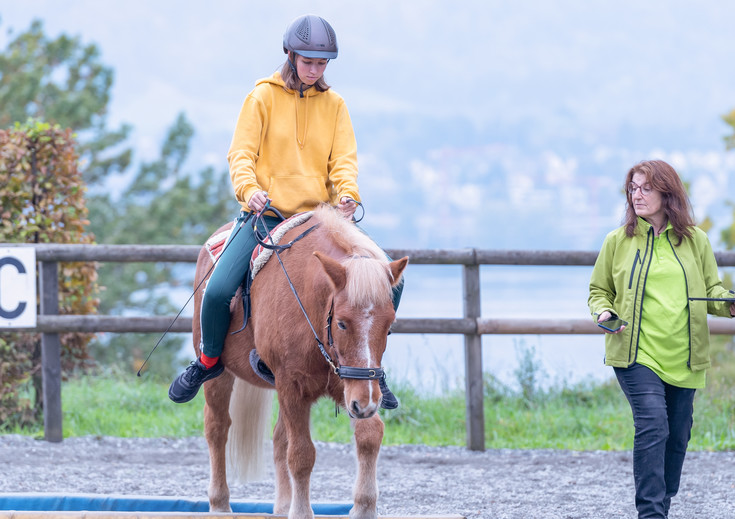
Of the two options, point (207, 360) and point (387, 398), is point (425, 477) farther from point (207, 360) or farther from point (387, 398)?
point (387, 398)

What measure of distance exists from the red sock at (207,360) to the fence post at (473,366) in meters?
2.94

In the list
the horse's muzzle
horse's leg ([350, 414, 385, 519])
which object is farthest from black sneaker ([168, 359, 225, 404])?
the horse's muzzle

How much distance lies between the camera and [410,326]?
680 cm

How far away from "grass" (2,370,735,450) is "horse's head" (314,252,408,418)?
11.7ft

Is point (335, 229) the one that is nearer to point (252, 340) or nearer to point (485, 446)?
point (252, 340)

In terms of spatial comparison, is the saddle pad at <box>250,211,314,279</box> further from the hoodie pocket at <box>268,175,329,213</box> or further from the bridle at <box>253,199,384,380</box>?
the hoodie pocket at <box>268,175,329,213</box>

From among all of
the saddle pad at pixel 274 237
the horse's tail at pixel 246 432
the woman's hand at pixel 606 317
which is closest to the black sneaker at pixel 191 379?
the horse's tail at pixel 246 432

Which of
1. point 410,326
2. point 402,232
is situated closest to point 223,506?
point 410,326

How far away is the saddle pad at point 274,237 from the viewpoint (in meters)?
4.03

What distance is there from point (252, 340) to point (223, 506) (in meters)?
0.99

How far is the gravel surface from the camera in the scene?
5.09m

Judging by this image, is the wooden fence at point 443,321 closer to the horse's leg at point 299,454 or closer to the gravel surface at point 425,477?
the gravel surface at point 425,477

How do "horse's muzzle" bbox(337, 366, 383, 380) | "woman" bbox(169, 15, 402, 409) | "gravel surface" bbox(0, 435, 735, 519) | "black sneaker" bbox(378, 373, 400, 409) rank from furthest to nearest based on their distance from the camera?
1. "gravel surface" bbox(0, 435, 735, 519)
2. "woman" bbox(169, 15, 402, 409)
3. "black sneaker" bbox(378, 373, 400, 409)
4. "horse's muzzle" bbox(337, 366, 383, 380)

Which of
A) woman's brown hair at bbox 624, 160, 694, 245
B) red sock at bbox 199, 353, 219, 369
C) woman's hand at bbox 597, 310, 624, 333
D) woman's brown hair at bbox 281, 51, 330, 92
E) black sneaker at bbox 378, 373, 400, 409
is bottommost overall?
black sneaker at bbox 378, 373, 400, 409
